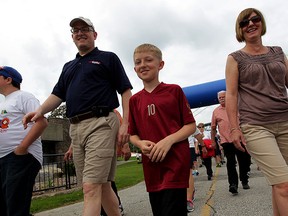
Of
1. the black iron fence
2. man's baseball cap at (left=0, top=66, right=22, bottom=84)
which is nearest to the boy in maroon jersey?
man's baseball cap at (left=0, top=66, right=22, bottom=84)

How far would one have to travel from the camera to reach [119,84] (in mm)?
3547

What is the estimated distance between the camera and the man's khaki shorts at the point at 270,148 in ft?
9.06

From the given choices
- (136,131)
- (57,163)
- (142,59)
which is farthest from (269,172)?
(57,163)

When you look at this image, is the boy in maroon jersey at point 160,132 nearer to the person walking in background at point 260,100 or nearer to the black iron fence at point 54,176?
the person walking in background at point 260,100

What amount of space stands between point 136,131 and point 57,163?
10.3 m

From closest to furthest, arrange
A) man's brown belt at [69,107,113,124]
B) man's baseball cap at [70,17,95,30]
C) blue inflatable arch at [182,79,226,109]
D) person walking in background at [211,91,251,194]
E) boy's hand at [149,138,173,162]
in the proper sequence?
boy's hand at [149,138,173,162] < man's brown belt at [69,107,113,124] < man's baseball cap at [70,17,95,30] < person walking in background at [211,91,251,194] < blue inflatable arch at [182,79,226,109]

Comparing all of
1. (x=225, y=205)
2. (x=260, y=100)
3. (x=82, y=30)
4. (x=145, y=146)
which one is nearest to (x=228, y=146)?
(x=225, y=205)

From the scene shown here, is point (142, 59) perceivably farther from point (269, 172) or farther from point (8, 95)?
point (8, 95)

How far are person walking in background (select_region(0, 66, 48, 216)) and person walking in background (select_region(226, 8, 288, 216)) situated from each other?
71.9 inches

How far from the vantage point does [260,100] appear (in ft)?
9.77

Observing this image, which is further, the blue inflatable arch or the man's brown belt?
the blue inflatable arch

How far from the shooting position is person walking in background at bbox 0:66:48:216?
3.19 metres

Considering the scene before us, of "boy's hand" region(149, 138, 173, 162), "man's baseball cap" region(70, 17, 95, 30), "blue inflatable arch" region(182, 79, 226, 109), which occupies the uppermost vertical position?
"blue inflatable arch" region(182, 79, 226, 109)

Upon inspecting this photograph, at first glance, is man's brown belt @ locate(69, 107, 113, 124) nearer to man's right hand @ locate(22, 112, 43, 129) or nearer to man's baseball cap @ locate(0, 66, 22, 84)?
man's right hand @ locate(22, 112, 43, 129)
